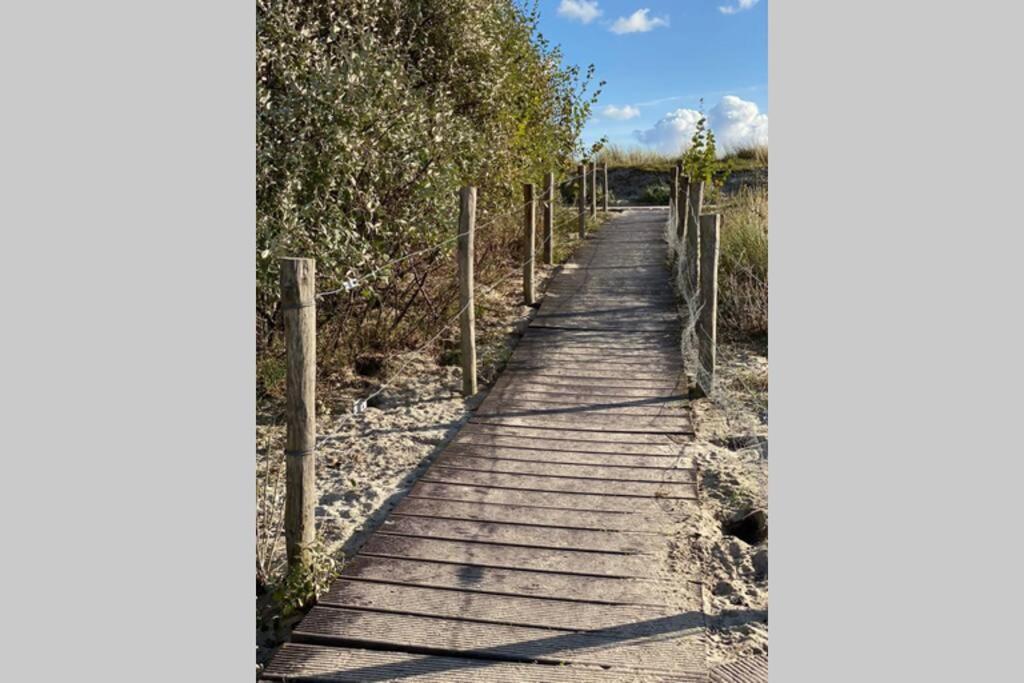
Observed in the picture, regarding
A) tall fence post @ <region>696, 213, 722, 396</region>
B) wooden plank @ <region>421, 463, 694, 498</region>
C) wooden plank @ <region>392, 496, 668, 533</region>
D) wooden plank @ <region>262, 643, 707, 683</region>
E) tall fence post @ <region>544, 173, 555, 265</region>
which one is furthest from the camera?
tall fence post @ <region>544, 173, 555, 265</region>

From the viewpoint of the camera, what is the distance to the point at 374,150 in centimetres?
633

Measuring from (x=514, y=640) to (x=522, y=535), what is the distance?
2.99 feet

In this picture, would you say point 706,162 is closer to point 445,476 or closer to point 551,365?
point 551,365

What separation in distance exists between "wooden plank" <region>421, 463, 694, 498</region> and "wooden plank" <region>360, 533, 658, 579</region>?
0.75 meters

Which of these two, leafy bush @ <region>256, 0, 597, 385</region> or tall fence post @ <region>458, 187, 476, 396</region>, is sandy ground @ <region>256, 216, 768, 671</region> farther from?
leafy bush @ <region>256, 0, 597, 385</region>

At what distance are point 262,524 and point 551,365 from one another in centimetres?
352

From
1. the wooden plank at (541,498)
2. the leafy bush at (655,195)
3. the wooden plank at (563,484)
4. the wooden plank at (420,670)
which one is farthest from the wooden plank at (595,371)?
the leafy bush at (655,195)

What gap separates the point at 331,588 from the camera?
3.74m

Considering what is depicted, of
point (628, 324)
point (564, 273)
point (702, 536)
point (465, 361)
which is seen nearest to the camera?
point (702, 536)

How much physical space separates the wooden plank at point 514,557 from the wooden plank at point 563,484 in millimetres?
745

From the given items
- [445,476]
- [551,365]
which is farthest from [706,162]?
[445,476]

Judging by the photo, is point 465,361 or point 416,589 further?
point 465,361

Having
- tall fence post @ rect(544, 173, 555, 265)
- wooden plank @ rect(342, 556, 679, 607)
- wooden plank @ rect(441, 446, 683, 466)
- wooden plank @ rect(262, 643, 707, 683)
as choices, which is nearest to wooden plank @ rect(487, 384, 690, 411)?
wooden plank @ rect(441, 446, 683, 466)

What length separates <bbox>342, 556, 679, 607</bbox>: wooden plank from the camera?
365 cm
